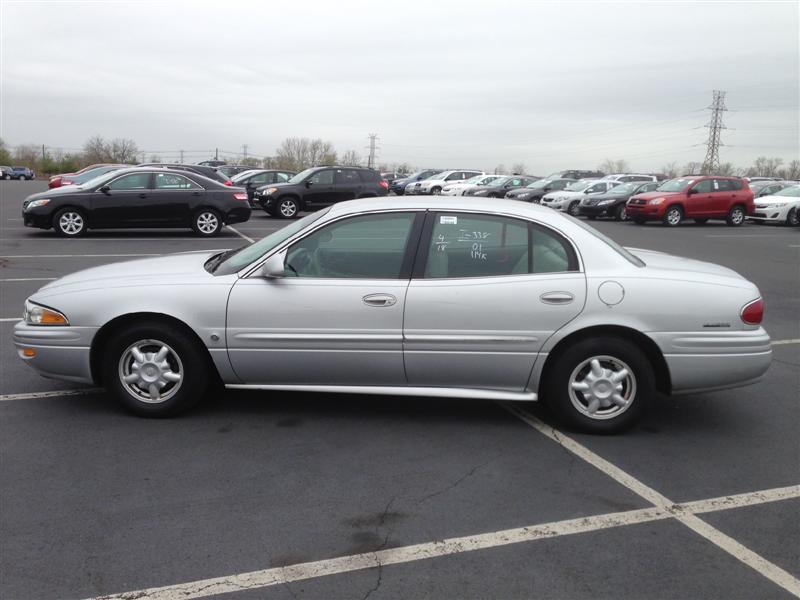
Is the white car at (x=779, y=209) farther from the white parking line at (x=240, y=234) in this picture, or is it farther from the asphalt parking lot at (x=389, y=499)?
the asphalt parking lot at (x=389, y=499)

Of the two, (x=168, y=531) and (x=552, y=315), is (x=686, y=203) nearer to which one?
(x=552, y=315)

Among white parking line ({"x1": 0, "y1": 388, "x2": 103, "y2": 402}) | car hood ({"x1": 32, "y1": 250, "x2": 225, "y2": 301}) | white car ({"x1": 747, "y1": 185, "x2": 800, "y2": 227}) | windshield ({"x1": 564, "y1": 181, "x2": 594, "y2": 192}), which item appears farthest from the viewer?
windshield ({"x1": 564, "y1": 181, "x2": 594, "y2": 192})

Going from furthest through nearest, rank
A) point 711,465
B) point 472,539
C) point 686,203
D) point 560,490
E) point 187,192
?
point 686,203
point 187,192
point 711,465
point 560,490
point 472,539

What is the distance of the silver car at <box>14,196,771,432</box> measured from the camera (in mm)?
4496

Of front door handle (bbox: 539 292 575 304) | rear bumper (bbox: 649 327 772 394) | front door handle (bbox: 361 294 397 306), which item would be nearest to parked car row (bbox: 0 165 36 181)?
front door handle (bbox: 361 294 397 306)

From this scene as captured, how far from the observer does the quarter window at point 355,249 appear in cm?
465

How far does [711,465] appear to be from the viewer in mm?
4227

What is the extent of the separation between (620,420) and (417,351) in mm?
1381

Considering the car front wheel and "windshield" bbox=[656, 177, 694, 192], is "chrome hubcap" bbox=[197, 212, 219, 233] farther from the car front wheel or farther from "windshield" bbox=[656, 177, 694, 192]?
"windshield" bbox=[656, 177, 694, 192]

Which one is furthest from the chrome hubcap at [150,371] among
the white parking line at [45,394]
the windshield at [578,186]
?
the windshield at [578,186]

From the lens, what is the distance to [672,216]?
23.3 m

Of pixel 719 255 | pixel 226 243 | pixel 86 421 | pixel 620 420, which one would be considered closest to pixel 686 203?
pixel 719 255

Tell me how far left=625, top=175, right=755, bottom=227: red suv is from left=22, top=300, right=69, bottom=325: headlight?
2144cm

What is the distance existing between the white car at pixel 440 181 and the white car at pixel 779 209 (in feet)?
51.2
